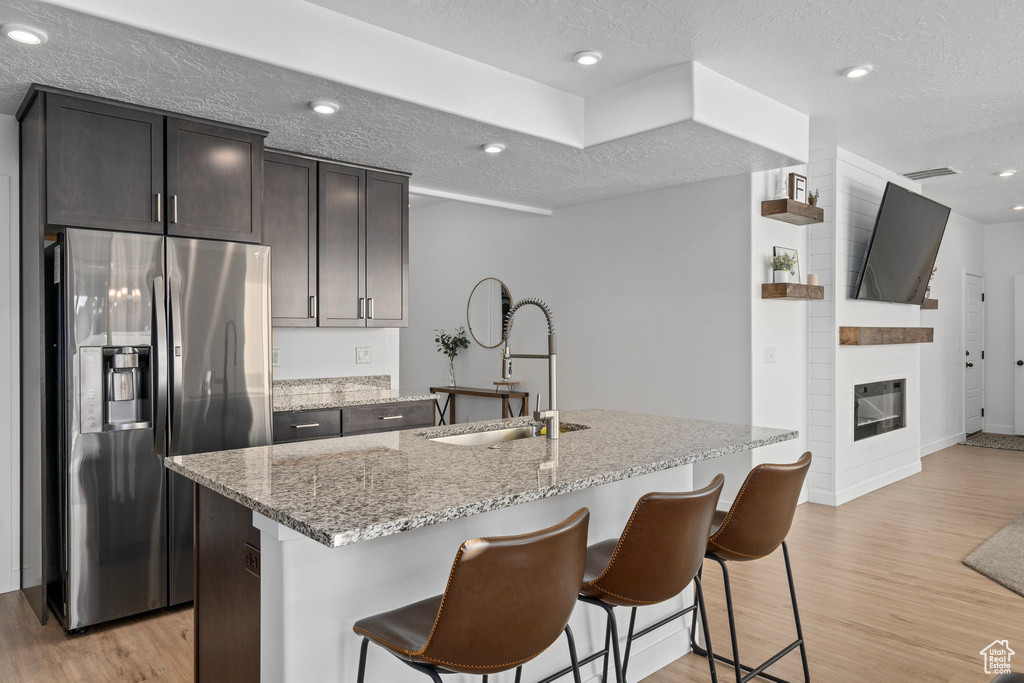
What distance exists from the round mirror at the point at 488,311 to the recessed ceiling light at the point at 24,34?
4376 millimetres

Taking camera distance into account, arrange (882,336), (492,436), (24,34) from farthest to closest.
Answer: (882,336) → (492,436) → (24,34)

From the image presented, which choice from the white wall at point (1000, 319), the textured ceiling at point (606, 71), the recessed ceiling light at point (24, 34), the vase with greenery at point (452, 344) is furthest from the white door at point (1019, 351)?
the recessed ceiling light at point (24, 34)

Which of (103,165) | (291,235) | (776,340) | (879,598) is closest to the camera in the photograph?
(103,165)

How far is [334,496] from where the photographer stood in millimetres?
1638

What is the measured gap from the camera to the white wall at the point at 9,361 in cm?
333

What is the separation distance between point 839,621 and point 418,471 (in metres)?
2.25

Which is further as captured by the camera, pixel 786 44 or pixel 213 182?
pixel 213 182

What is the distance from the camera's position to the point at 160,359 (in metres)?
3.09

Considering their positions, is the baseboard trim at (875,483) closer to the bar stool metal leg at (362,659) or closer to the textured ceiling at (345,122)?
the textured ceiling at (345,122)

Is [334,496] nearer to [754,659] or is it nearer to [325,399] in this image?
[754,659]

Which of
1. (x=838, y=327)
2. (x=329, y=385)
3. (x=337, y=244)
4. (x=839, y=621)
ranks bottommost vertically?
(x=839, y=621)

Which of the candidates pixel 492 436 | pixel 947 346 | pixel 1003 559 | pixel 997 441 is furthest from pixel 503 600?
pixel 997 441

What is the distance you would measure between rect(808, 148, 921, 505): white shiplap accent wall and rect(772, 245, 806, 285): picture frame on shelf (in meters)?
0.21

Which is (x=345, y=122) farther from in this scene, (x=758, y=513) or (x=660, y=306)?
(x=660, y=306)
